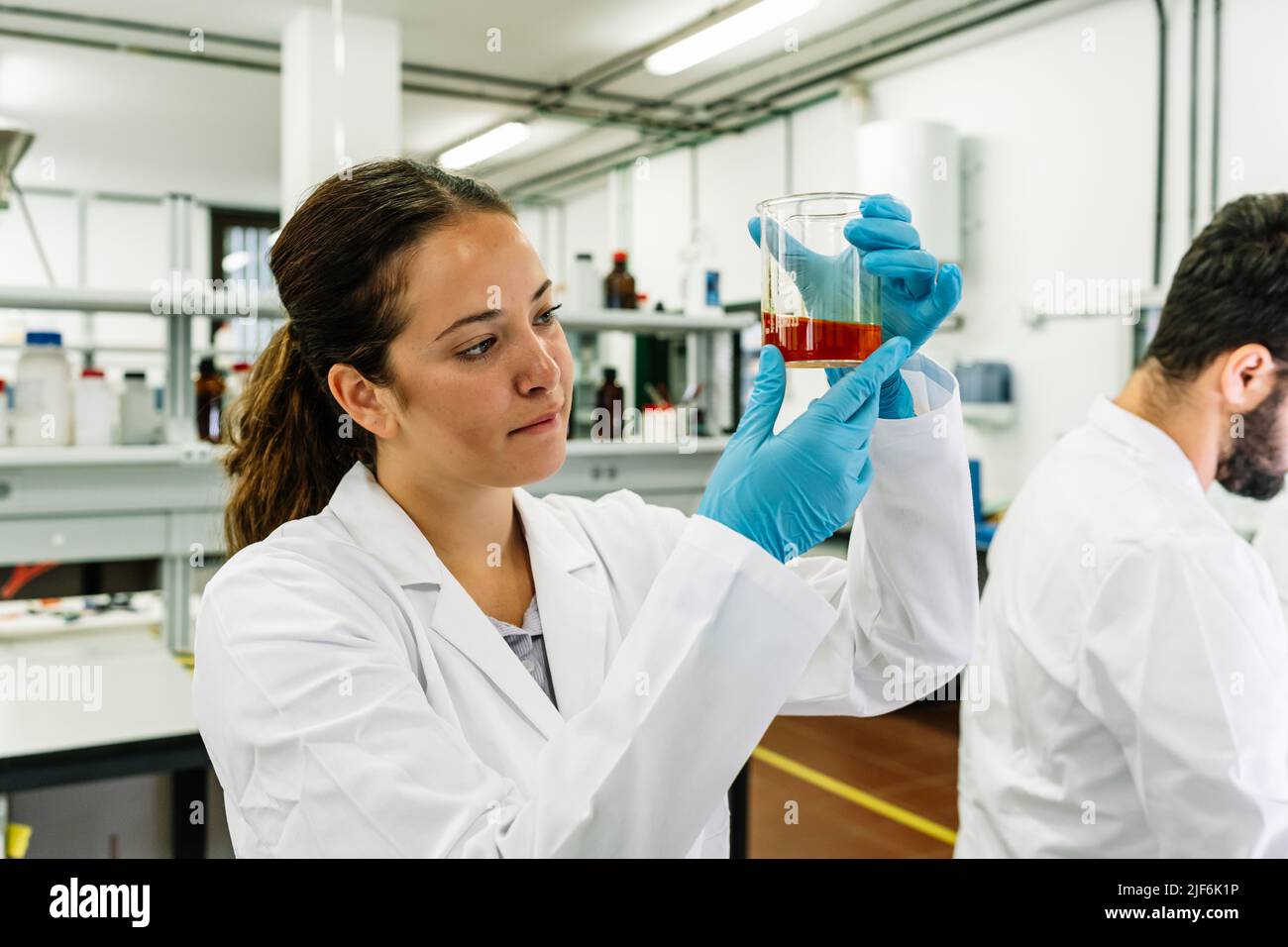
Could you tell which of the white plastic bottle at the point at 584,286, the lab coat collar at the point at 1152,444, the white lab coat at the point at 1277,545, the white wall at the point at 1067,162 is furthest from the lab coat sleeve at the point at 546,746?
the white wall at the point at 1067,162

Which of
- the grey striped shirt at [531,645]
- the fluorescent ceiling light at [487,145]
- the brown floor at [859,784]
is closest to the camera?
the grey striped shirt at [531,645]

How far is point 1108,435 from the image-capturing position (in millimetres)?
1501

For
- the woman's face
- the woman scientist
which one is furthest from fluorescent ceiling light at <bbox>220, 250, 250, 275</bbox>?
the woman's face

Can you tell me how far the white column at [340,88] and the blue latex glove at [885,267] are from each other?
14.4 ft

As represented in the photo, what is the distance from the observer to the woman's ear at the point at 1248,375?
1.43m

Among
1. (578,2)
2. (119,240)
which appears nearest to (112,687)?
(578,2)

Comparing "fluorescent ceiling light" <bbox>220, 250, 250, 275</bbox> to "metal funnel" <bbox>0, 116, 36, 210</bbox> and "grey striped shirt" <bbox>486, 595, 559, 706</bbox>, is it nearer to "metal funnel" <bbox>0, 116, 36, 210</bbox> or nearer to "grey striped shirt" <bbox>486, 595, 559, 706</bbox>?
"metal funnel" <bbox>0, 116, 36, 210</bbox>

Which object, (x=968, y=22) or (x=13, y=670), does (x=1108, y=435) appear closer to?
(x=13, y=670)

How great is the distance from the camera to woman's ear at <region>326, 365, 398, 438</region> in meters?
1.11

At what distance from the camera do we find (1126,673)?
1275 millimetres

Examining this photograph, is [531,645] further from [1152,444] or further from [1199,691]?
[1152,444]

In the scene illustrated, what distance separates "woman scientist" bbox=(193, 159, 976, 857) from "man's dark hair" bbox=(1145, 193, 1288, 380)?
59 centimetres

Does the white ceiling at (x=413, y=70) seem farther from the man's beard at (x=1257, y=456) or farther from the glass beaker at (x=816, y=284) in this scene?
the glass beaker at (x=816, y=284)

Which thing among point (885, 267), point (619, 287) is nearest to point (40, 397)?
point (619, 287)
